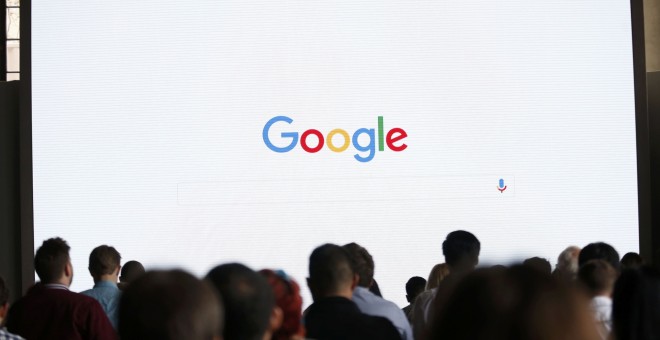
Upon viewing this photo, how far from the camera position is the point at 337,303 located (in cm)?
273

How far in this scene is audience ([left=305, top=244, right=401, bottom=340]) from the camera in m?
2.64

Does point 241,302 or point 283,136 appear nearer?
point 241,302

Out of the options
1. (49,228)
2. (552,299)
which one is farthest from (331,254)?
(49,228)

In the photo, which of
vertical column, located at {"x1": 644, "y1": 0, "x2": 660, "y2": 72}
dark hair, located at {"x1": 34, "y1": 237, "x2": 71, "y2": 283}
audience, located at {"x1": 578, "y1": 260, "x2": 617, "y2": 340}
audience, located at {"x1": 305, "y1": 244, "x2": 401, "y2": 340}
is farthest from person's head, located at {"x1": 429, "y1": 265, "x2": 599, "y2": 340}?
vertical column, located at {"x1": 644, "y1": 0, "x2": 660, "y2": 72}

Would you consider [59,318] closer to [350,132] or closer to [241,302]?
[241,302]

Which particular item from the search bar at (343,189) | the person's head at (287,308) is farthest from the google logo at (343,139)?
the person's head at (287,308)

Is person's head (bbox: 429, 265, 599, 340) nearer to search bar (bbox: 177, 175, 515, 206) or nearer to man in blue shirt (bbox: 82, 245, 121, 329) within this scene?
man in blue shirt (bbox: 82, 245, 121, 329)

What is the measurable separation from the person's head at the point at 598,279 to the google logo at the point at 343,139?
4.26m

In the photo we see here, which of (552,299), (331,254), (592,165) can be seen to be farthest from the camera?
(592,165)

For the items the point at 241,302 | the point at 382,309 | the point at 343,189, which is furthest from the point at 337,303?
the point at 343,189

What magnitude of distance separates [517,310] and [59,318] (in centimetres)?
273

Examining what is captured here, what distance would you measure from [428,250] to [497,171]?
0.82 m

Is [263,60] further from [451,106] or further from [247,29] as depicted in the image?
[451,106]

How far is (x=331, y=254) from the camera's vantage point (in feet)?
9.25
